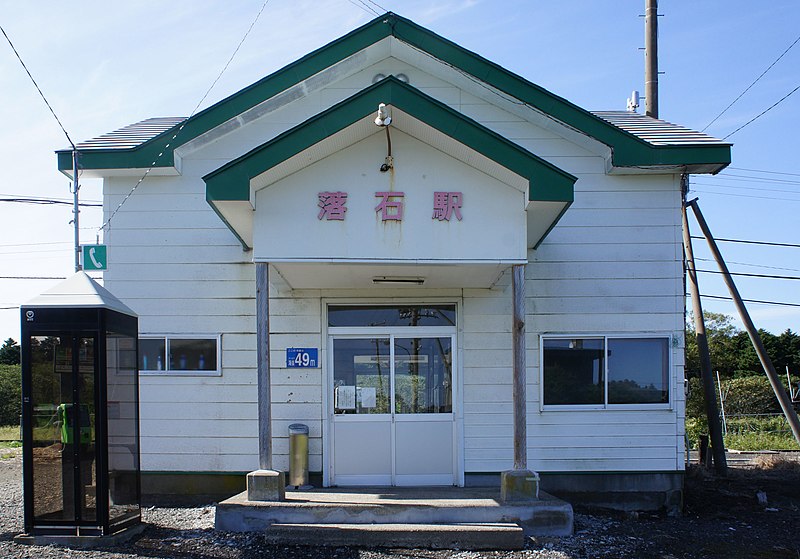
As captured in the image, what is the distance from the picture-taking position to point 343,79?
10.3m

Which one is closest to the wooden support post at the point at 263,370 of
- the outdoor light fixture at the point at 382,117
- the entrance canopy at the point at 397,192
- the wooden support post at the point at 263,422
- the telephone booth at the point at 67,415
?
the wooden support post at the point at 263,422

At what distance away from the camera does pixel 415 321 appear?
33.2ft

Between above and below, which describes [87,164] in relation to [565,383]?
above

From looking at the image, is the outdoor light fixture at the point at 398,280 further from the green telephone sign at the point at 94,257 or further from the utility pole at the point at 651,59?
the utility pole at the point at 651,59

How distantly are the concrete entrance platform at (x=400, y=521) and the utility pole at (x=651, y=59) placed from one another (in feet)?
37.3

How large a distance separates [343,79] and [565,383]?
5.14 metres

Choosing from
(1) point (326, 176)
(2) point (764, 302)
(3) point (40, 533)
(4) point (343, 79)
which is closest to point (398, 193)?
(1) point (326, 176)

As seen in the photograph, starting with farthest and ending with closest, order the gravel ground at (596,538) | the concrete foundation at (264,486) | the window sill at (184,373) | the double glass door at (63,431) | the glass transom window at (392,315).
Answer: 1. the glass transom window at (392,315)
2. the window sill at (184,373)
3. the concrete foundation at (264,486)
4. the double glass door at (63,431)
5. the gravel ground at (596,538)

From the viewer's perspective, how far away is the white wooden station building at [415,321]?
9.91 m

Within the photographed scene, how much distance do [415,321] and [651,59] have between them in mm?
10518

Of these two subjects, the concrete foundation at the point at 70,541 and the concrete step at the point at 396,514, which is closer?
the concrete foundation at the point at 70,541

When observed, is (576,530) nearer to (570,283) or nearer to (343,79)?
(570,283)

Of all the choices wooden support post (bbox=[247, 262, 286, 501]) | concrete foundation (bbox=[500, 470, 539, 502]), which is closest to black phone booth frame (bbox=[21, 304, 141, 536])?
wooden support post (bbox=[247, 262, 286, 501])

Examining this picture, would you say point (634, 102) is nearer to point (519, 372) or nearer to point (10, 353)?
point (519, 372)
